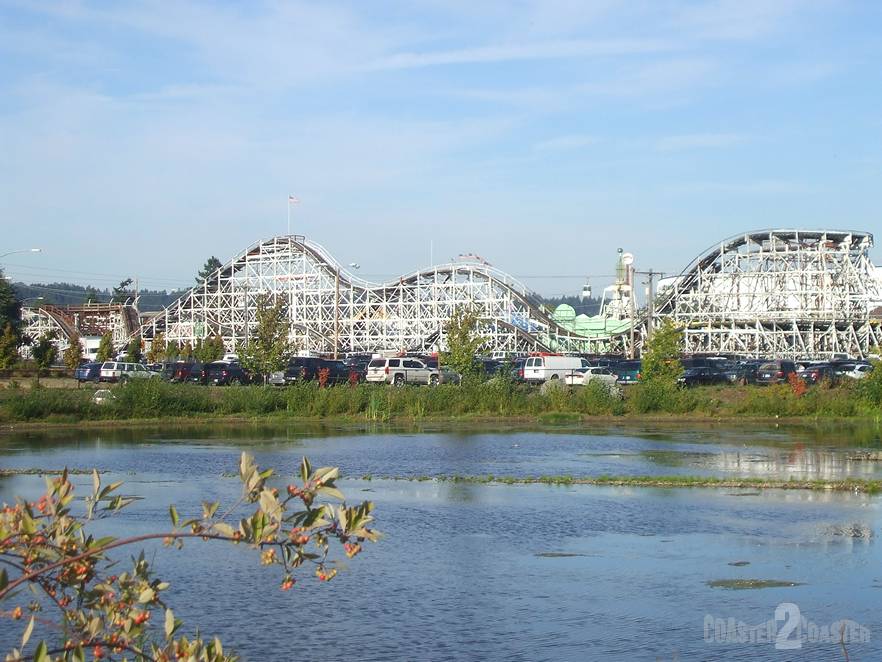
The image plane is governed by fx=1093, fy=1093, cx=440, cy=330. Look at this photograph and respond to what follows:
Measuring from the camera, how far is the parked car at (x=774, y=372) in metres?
52.5

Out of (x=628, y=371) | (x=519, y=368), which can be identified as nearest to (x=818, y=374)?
(x=628, y=371)

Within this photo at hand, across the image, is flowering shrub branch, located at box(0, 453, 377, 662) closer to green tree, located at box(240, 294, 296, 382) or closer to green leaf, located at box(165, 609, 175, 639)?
green leaf, located at box(165, 609, 175, 639)

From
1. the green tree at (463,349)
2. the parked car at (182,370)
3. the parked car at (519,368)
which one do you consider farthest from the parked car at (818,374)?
the parked car at (182,370)

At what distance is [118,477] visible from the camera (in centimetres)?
2194

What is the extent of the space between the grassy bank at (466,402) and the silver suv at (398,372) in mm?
15470

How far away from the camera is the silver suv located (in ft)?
188

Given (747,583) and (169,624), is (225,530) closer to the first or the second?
(169,624)

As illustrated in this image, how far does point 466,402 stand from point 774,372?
819 inches

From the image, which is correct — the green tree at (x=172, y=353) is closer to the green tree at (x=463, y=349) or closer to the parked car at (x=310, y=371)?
the parked car at (x=310, y=371)

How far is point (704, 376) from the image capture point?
57469 mm

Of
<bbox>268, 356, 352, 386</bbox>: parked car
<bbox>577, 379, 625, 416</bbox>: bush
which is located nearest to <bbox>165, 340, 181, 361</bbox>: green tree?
<bbox>268, 356, 352, 386</bbox>: parked car

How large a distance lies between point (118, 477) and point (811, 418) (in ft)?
83.9

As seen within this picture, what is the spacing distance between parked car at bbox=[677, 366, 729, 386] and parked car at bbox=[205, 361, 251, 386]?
2295 centimetres

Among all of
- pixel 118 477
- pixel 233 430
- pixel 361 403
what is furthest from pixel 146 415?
pixel 118 477
